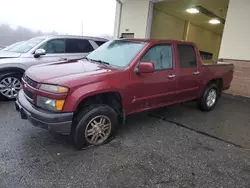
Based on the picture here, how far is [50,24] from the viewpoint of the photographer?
1174 centimetres

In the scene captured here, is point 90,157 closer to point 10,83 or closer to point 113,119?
point 113,119

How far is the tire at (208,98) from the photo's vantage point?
18.1 ft

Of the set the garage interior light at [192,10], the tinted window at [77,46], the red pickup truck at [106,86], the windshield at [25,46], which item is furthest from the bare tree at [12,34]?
the garage interior light at [192,10]

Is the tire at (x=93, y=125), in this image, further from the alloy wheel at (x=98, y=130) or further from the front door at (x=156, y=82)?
the front door at (x=156, y=82)

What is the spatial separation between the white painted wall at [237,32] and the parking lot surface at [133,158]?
13.9ft

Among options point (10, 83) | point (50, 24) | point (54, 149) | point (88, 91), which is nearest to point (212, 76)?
point (88, 91)

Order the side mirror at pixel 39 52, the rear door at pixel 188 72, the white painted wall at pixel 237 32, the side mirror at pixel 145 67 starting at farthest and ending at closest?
the white painted wall at pixel 237 32
the side mirror at pixel 39 52
the rear door at pixel 188 72
the side mirror at pixel 145 67

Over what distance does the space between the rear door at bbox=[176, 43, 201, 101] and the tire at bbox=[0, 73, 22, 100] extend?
400cm

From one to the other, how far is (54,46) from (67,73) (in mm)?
3279

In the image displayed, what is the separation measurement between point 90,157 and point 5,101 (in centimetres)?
341

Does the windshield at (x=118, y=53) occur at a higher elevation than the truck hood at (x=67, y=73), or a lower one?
higher

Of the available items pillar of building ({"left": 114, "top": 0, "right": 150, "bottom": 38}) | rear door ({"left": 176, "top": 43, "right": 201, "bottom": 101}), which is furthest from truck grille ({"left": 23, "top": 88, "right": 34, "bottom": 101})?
pillar of building ({"left": 114, "top": 0, "right": 150, "bottom": 38})

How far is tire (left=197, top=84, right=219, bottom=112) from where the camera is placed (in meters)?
5.50

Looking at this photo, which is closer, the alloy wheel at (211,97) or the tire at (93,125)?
the tire at (93,125)
